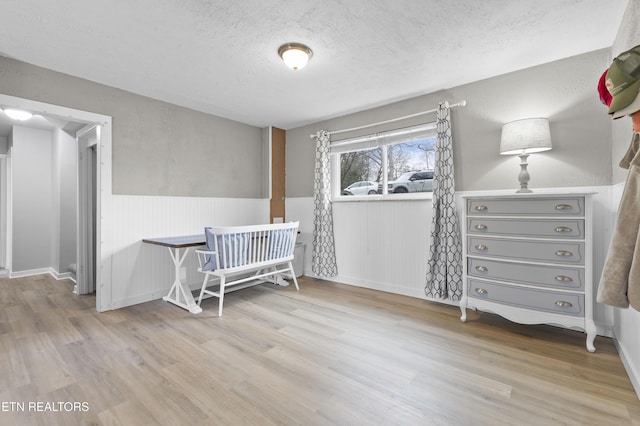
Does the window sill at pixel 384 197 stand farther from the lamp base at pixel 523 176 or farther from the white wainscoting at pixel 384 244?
the lamp base at pixel 523 176

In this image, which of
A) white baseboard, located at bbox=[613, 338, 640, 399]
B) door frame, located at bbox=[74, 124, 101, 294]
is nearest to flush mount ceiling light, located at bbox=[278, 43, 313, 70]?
door frame, located at bbox=[74, 124, 101, 294]

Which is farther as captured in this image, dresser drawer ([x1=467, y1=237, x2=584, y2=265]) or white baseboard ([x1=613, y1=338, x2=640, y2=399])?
dresser drawer ([x1=467, y1=237, x2=584, y2=265])

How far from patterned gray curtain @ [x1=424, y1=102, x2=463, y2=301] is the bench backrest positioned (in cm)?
161

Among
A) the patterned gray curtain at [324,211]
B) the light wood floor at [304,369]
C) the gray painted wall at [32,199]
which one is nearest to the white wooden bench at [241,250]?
the light wood floor at [304,369]

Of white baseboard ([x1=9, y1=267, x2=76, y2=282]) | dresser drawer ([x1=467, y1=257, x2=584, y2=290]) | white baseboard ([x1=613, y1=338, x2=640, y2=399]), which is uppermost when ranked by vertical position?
dresser drawer ([x1=467, y1=257, x2=584, y2=290])

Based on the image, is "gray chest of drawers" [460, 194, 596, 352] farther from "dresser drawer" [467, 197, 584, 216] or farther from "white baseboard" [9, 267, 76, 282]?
"white baseboard" [9, 267, 76, 282]

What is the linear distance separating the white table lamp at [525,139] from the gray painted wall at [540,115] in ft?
0.67

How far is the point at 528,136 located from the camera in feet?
7.68

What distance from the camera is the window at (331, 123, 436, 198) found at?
10.9 feet

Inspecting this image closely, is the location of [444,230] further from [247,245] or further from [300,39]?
[300,39]

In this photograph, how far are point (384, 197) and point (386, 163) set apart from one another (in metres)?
0.43

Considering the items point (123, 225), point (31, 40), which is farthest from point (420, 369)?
point (31, 40)

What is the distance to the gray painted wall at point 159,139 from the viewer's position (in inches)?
103

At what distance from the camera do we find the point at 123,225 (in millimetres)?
3064
